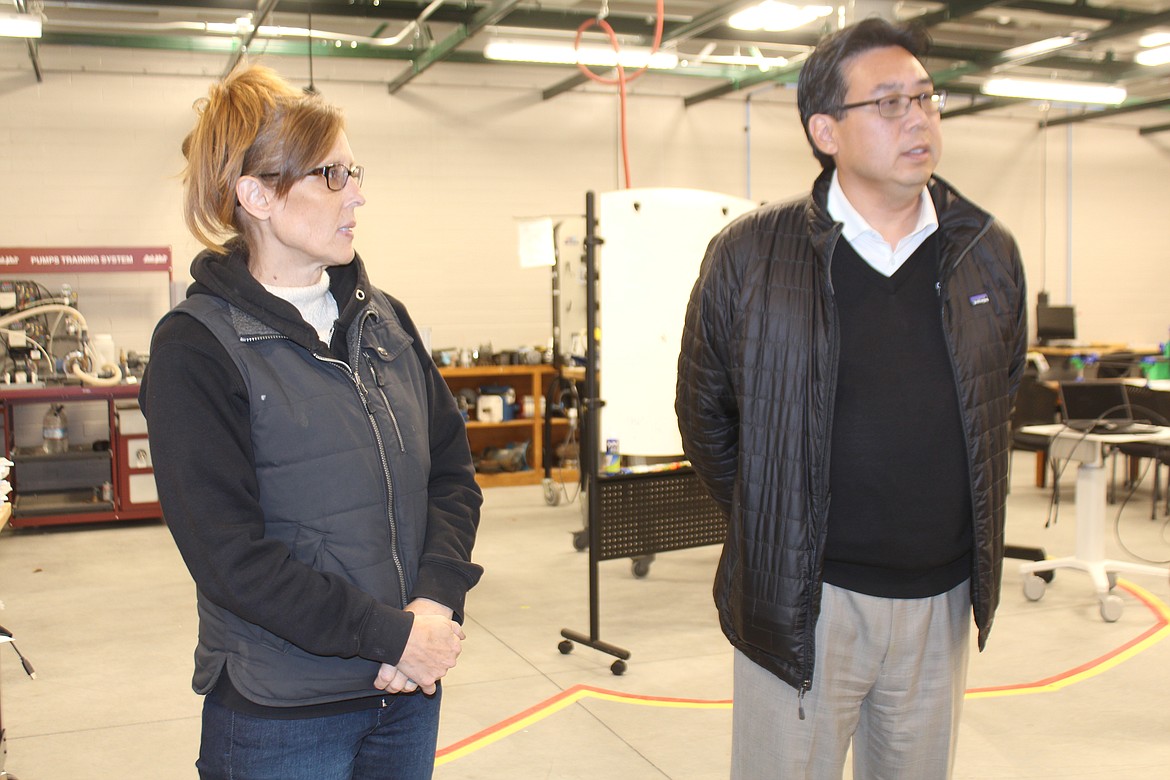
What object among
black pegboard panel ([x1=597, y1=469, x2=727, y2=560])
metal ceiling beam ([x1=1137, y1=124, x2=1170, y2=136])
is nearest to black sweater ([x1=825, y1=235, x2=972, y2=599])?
black pegboard panel ([x1=597, y1=469, x2=727, y2=560])

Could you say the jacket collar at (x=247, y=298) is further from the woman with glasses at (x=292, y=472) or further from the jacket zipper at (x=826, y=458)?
the jacket zipper at (x=826, y=458)

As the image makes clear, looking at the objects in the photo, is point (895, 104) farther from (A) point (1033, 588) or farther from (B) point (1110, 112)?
(B) point (1110, 112)

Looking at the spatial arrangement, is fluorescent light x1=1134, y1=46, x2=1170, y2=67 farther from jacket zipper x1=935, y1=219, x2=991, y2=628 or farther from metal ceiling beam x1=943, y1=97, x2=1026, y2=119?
jacket zipper x1=935, y1=219, x2=991, y2=628

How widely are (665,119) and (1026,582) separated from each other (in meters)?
6.30

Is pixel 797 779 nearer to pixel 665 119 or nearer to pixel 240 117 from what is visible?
pixel 240 117

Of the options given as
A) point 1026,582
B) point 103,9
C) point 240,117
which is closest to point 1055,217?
point 1026,582

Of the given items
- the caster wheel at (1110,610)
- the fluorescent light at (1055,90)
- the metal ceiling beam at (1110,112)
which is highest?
the metal ceiling beam at (1110,112)

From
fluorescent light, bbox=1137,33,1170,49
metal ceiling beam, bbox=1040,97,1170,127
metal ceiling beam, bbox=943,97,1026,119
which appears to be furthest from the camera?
metal ceiling beam, bbox=1040,97,1170,127

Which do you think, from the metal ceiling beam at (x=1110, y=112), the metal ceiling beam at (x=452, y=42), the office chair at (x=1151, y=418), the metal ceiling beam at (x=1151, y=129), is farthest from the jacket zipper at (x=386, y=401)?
the metal ceiling beam at (x=1151, y=129)

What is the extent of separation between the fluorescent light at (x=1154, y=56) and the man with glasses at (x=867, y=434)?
26.3 ft

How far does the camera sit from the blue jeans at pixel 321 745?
4.28 feet

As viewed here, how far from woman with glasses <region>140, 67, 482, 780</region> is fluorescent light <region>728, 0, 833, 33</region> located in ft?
19.9

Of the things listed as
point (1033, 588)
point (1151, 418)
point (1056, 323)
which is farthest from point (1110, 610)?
point (1056, 323)

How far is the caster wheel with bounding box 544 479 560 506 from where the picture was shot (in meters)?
7.30
